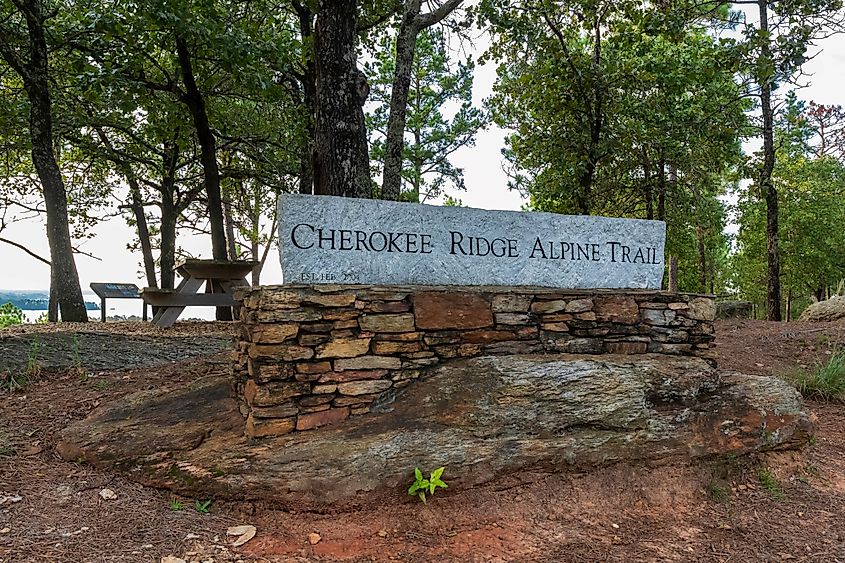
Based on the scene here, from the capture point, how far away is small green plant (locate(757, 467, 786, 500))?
142 inches

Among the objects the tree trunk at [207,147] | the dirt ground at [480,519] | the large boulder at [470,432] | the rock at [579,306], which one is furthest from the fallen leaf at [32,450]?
the tree trunk at [207,147]

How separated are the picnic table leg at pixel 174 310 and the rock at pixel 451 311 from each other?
229 inches

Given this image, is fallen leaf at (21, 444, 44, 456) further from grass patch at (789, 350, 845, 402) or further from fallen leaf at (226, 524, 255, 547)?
grass patch at (789, 350, 845, 402)

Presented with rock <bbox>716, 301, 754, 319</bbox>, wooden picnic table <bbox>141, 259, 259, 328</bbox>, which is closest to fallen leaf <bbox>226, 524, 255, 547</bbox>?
wooden picnic table <bbox>141, 259, 259, 328</bbox>

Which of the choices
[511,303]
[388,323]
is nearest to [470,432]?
[388,323]

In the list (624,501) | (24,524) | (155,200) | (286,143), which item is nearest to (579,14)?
(286,143)

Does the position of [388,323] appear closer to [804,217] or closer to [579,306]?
[579,306]

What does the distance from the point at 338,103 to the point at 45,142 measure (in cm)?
565

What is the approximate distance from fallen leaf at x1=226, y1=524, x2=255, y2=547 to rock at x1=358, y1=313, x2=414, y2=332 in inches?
47.9

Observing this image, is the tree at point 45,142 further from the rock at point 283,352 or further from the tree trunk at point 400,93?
the rock at point 283,352

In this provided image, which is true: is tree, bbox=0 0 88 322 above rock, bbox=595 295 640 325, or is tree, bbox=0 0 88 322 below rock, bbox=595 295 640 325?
above

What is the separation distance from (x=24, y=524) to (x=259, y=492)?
1082 mm

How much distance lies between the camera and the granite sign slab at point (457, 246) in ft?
11.3

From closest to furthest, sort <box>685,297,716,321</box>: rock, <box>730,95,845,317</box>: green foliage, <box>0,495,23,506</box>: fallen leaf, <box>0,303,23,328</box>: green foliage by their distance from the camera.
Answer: <box>0,495,23,506</box>: fallen leaf < <box>685,297,716,321</box>: rock < <box>0,303,23,328</box>: green foliage < <box>730,95,845,317</box>: green foliage
